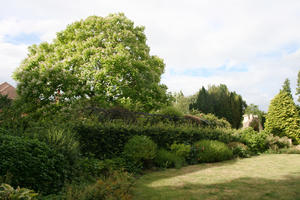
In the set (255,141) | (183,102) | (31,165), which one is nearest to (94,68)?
(255,141)

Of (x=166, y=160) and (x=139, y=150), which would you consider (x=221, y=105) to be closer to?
(x=166, y=160)

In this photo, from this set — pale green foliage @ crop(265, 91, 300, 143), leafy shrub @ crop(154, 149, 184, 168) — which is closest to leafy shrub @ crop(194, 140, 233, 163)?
leafy shrub @ crop(154, 149, 184, 168)

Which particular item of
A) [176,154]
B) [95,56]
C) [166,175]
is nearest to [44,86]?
[95,56]

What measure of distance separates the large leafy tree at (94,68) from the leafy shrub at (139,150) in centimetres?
562

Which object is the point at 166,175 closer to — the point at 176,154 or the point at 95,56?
→ the point at 176,154

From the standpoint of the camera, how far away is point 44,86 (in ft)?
42.0

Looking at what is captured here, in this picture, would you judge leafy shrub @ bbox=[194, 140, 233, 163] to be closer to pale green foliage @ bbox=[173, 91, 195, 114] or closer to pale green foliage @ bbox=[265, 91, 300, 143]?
pale green foliage @ bbox=[265, 91, 300, 143]

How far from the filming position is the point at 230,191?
213 inches

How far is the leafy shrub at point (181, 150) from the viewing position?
9.59 metres

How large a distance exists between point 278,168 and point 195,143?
3408 millimetres

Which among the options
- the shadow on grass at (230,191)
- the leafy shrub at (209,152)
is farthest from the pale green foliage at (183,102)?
the shadow on grass at (230,191)

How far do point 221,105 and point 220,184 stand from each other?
26031 mm

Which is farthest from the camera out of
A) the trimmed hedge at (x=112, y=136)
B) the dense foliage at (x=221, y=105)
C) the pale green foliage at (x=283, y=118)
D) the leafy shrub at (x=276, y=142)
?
the dense foliage at (x=221, y=105)

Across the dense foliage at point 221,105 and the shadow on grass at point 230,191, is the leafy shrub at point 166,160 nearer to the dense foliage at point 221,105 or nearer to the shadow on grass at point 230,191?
the shadow on grass at point 230,191
